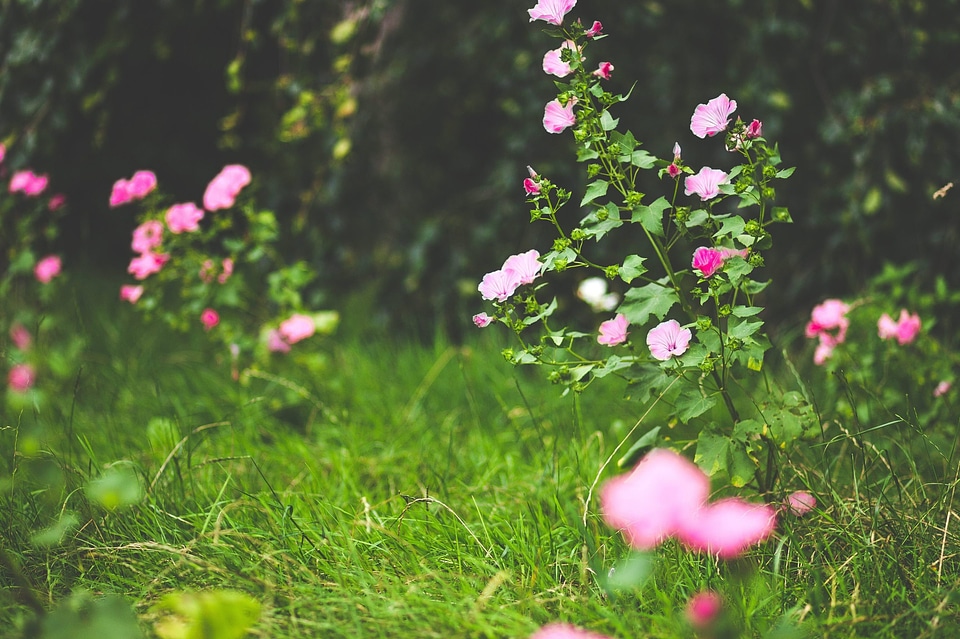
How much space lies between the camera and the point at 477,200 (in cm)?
240

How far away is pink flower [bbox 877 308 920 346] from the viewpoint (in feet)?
5.20

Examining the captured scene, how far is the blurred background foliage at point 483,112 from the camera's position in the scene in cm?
199

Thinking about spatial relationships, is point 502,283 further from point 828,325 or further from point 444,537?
point 828,325

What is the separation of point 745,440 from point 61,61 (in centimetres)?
204

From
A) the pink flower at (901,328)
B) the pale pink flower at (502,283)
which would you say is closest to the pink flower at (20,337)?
the pale pink flower at (502,283)

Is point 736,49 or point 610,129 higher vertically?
point 610,129

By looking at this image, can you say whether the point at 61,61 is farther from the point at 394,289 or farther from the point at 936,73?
the point at 936,73

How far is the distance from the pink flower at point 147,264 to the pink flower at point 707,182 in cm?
124

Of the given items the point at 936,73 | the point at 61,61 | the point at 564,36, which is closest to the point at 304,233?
the point at 61,61

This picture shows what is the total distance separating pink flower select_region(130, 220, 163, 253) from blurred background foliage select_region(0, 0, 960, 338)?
1.29 feet

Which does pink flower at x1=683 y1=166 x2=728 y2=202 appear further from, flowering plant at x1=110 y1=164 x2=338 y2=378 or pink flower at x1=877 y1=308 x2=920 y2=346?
flowering plant at x1=110 y1=164 x2=338 y2=378

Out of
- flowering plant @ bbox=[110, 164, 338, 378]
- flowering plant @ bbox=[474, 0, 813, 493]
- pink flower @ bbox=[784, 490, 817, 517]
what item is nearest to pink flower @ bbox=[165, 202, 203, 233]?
flowering plant @ bbox=[110, 164, 338, 378]

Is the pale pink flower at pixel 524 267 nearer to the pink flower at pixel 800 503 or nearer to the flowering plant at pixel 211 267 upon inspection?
the pink flower at pixel 800 503

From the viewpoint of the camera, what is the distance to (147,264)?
5.77 feet
